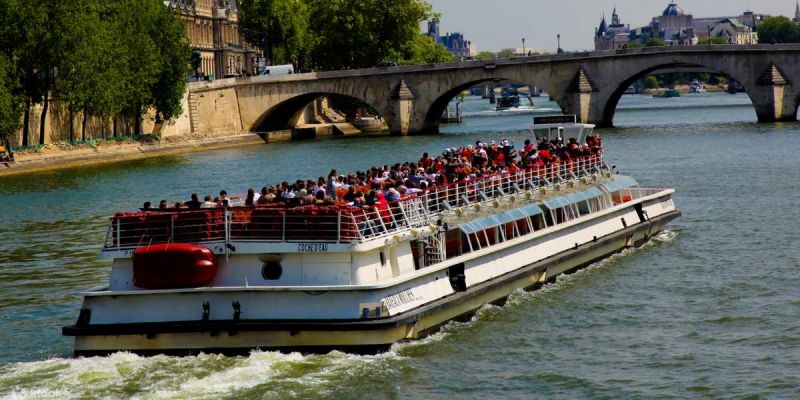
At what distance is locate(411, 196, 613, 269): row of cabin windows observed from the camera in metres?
26.5

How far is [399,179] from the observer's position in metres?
29.0

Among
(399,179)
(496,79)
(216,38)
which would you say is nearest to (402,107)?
(496,79)

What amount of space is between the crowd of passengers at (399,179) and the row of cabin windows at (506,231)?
105 centimetres

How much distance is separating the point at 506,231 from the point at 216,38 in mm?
116991

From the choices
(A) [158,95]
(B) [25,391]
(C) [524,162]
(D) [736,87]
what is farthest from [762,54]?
(D) [736,87]

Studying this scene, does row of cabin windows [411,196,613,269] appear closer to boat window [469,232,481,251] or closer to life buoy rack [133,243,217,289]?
boat window [469,232,481,251]

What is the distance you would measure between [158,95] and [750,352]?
65.5 metres

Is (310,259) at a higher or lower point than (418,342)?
higher

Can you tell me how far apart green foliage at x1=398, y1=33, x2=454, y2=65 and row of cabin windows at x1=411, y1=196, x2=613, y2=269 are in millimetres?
79137

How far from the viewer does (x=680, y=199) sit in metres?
47.0

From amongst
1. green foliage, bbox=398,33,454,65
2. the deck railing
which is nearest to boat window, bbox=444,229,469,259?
the deck railing

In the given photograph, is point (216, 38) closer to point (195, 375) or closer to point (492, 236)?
point (492, 236)

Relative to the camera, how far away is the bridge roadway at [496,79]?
86.9m

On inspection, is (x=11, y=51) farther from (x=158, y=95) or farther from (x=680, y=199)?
(x=680, y=199)
